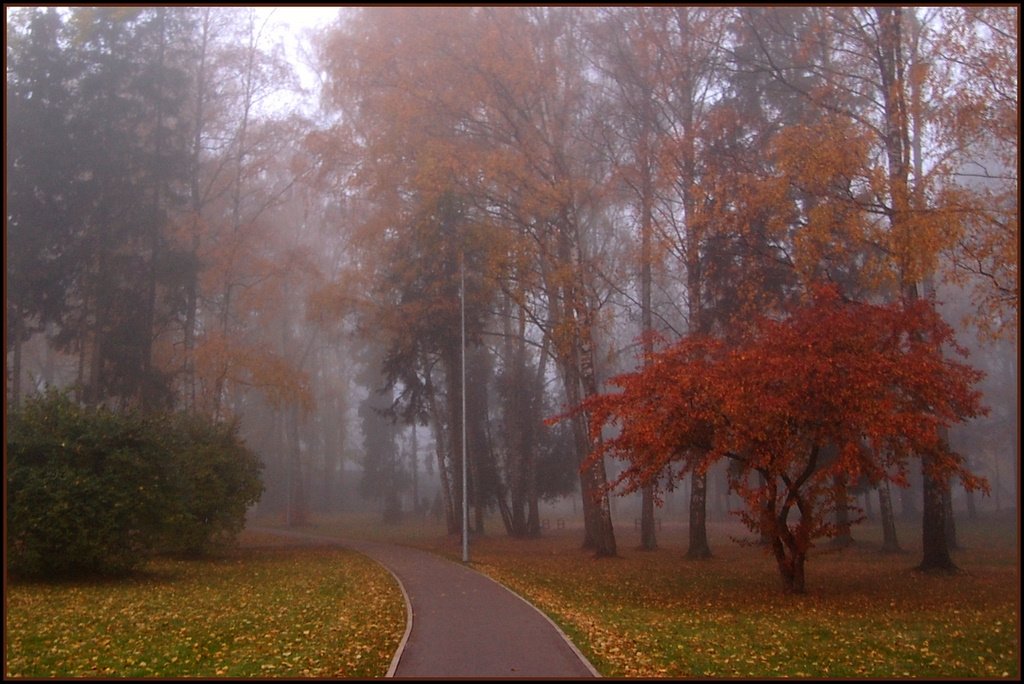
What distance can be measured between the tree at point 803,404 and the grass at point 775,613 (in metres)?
2.04

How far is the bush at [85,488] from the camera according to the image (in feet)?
57.0

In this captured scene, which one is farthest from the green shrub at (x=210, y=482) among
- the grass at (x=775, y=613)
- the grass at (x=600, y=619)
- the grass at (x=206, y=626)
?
the grass at (x=775, y=613)

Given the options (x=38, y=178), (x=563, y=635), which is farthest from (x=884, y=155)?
(x=38, y=178)

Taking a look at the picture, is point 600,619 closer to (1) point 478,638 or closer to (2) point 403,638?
(1) point 478,638

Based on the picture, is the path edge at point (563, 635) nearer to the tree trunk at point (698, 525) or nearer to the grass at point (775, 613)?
the grass at point (775, 613)

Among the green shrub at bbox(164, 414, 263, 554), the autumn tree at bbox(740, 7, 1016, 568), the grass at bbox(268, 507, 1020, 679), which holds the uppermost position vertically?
the autumn tree at bbox(740, 7, 1016, 568)

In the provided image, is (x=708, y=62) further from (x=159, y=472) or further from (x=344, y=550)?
(x=344, y=550)

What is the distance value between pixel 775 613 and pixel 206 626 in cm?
903

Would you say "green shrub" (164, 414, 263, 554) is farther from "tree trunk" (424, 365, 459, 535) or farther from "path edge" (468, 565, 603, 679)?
"path edge" (468, 565, 603, 679)

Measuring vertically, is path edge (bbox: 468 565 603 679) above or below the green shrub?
below

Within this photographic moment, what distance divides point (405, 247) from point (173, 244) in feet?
30.8

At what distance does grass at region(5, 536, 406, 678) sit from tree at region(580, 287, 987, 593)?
5.66 metres

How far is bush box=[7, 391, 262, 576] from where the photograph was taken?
17.4 m

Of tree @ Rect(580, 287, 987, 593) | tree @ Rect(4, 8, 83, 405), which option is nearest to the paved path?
tree @ Rect(580, 287, 987, 593)
